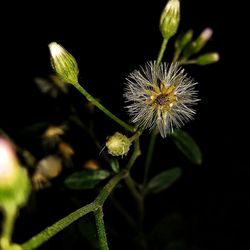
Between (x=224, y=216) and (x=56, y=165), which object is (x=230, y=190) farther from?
(x=56, y=165)

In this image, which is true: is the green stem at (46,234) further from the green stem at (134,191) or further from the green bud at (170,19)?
the green bud at (170,19)

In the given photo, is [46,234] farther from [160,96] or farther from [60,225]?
[160,96]

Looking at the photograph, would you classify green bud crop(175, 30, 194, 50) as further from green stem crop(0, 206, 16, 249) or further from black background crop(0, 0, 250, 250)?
green stem crop(0, 206, 16, 249)

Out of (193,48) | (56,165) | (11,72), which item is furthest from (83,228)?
(11,72)

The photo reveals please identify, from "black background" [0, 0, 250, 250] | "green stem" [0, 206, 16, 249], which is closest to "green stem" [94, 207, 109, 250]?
"green stem" [0, 206, 16, 249]

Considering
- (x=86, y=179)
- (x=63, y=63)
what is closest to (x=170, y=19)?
(x=63, y=63)
